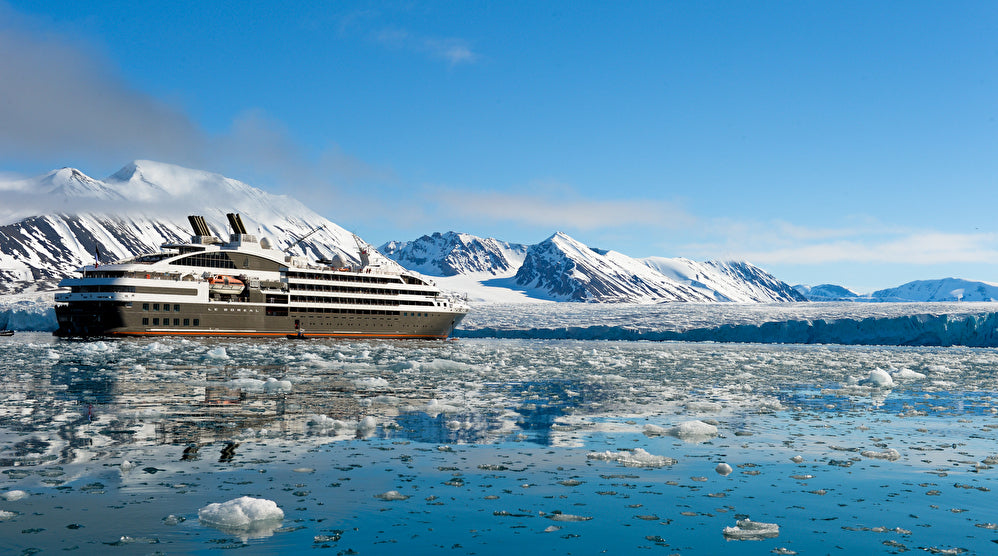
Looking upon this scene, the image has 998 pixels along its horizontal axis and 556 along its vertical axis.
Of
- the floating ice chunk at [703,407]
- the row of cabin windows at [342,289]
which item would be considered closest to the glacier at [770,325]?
the row of cabin windows at [342,289]

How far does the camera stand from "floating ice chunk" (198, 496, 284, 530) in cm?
911

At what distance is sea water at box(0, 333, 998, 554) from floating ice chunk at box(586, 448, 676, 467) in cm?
6

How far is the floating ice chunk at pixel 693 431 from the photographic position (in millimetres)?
16719

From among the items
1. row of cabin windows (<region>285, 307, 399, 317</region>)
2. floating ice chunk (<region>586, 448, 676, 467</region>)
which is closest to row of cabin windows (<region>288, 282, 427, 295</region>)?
row of cabin windows (<region>285, 307, 399, 317</region>)

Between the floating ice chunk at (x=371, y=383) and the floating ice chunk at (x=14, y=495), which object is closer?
the floating ice chunk at (x=14, y=495)

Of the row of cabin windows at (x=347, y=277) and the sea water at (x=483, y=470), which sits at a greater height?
the row of cabin windows at (x=347, y=277)

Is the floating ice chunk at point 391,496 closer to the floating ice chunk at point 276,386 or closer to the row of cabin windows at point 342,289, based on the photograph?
the floating ice chunk at point 276,386

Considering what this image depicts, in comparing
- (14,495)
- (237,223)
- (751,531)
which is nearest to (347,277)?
(237,223)

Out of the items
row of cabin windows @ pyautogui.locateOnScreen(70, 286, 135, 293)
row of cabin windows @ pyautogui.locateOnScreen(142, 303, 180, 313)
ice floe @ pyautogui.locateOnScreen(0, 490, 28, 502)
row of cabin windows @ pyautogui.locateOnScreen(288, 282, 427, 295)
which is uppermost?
row of cabin windows @ pyautogui.locateOnScreen(288, 282, 427, 295)

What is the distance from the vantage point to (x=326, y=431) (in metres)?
16.6

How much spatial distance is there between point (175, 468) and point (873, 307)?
103732 mm

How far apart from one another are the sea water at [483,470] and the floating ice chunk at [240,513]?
0.03m

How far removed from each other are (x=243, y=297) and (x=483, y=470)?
7087 cm

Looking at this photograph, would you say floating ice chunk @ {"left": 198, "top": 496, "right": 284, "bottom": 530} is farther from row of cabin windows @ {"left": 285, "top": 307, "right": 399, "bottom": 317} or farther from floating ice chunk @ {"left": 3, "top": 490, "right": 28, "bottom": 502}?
row of cabin windows @ {"left": 285, "top": 307, "right": 399, "bottom": 317}
